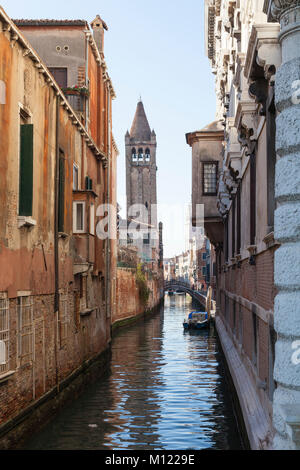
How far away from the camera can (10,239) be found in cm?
951

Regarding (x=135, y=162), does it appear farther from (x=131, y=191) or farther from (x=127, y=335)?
(x=127, y=335)

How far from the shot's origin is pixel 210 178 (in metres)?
21.9

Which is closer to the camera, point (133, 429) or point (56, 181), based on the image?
point (133, 429)

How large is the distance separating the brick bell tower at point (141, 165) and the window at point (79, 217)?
2985 inches

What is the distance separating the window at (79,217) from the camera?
1492 centimetres

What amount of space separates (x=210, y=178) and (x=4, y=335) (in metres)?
13.7

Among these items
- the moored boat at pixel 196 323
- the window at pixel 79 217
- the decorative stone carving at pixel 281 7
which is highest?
the decorative stone carving at pixel 281 7

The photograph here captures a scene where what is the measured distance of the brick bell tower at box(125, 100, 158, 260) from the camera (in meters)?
94.1

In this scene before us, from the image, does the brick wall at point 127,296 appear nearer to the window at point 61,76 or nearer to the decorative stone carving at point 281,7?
the window at point 61,76

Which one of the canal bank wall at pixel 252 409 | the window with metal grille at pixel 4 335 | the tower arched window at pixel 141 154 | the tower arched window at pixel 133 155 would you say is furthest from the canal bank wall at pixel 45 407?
the tower arched window at pixel 141 154

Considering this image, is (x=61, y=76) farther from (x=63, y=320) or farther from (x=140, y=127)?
(x=140, y=127)

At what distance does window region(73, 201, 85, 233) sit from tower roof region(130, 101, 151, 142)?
8307 centimetres
